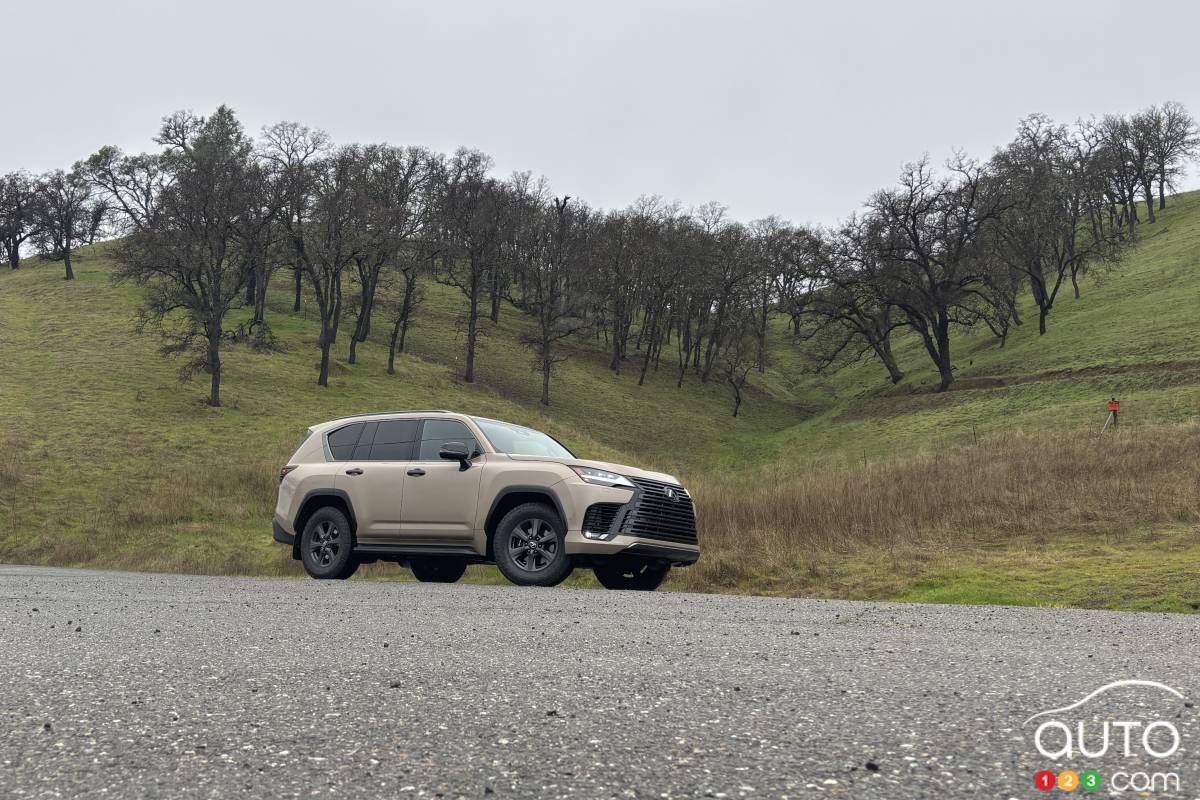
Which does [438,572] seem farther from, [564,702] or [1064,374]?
[1064,374]

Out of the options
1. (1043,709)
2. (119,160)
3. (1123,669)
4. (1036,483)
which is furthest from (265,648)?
(119,160)

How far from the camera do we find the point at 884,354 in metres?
62.1

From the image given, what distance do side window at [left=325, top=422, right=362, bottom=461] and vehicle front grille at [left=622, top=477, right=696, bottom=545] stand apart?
165 inches

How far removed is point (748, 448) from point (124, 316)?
38.8 metres

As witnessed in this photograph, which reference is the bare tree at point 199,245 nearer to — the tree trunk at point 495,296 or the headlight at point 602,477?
the tree trunk at point 495,296

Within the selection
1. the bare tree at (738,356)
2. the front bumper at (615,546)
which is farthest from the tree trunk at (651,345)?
the front bumper at (615,546)

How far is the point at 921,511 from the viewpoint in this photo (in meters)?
16.2

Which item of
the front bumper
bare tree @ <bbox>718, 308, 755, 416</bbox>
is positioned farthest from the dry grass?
bare tree @ <bbox>718, 308, 755, 416</bbox>

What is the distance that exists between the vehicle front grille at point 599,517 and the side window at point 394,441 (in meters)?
2.90

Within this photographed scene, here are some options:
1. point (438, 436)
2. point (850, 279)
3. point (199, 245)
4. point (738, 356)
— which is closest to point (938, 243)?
point (850, 279)

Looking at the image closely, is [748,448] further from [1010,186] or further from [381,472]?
[381,472]

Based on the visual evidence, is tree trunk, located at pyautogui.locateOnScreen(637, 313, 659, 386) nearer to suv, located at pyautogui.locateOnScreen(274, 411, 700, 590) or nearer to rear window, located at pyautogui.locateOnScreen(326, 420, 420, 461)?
suv, located at pyautogui.locateOnScreen(274, 411, 700, 590)

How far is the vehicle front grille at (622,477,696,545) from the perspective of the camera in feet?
36.0

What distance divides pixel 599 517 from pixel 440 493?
7.45ft
